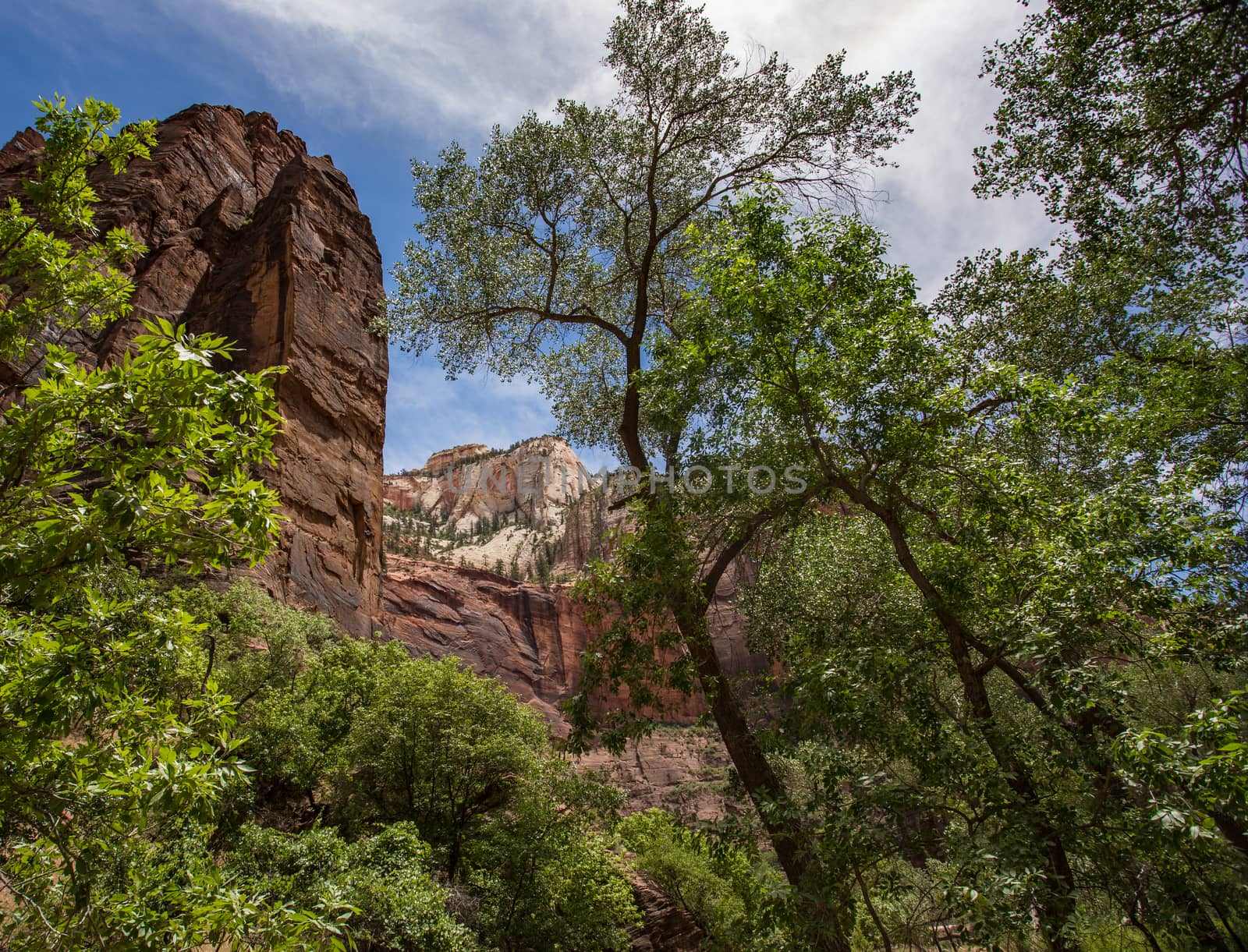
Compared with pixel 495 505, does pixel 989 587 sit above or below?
below

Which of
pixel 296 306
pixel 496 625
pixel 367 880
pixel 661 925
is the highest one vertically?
pixel 296 306

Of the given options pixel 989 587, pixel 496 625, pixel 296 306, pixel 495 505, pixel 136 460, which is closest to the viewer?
pixel 136 460

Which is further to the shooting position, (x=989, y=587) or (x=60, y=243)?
Answer: (x=989, y=587)

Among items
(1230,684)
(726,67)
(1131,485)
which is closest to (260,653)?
Result: (726,67)

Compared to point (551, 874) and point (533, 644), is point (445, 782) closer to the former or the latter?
point (551, 874)

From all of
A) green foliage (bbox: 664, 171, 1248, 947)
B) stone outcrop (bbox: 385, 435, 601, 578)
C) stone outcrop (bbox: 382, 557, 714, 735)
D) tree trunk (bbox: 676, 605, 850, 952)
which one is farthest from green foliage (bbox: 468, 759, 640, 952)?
stone outcrop (bbox: 385, 435, 601, 578)

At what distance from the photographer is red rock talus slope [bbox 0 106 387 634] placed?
3266 centimetres

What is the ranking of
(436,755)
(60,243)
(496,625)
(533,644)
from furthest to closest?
(533,644)
(496,625)
(436,755)
(60,243)

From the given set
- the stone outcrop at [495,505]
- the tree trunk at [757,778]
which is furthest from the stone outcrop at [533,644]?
the tree trunk at [757,778]

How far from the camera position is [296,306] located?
35.5 metres

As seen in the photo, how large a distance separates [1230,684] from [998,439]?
1242 centimetres

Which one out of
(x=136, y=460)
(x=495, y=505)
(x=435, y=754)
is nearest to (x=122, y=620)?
(x=136, y=460)

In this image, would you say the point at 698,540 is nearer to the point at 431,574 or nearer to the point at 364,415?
the point at 364,415

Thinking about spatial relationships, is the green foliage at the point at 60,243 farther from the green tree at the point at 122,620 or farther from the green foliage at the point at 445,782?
the green foliage at the point at 445,782
